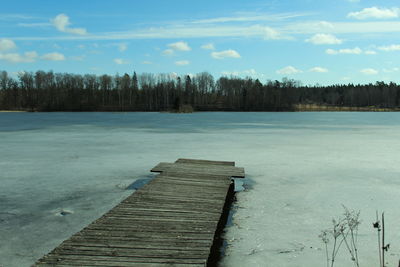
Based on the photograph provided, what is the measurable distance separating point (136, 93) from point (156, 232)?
9904cm

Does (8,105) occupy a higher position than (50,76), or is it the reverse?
(50,76)

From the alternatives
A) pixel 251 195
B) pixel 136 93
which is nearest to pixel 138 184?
pixel 251 195

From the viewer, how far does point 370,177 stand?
8508 mm

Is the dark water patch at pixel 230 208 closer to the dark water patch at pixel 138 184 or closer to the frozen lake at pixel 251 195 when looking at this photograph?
the frozen lake at pixel 251 195

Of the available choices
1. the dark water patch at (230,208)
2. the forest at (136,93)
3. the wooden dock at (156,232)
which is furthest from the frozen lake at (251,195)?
the forest at (136,93)

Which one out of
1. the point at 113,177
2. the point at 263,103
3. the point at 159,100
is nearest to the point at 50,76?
the point at 159,100

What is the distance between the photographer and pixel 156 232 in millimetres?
4273

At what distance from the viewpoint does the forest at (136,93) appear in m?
91.4

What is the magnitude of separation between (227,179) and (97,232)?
365cm

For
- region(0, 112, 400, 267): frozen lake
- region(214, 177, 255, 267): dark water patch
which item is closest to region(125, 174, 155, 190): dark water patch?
region(0, 112, 400, 267): frozen lake

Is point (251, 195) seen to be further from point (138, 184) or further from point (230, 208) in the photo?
point (138, 184)

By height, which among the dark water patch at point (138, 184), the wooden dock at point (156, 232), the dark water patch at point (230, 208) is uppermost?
the wooden dock at point (156, 232)

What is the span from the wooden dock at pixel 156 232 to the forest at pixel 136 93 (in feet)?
259

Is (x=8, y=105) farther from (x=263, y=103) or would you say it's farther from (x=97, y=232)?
(x=97, y=232)
